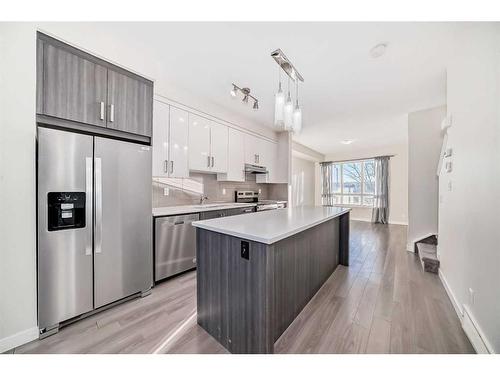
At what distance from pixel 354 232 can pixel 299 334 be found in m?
4.48

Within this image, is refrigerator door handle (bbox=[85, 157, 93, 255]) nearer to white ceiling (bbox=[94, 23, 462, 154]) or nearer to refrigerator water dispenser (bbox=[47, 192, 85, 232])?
refrigerator water dispenser (bbox=[47, 192, 85, 232])

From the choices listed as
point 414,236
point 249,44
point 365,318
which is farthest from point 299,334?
point 414,236

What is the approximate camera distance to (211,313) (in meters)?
1.55

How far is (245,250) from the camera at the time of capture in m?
1.30

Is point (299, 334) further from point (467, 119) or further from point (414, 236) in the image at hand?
point (414, 236)

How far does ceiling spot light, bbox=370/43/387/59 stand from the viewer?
6.32 feet

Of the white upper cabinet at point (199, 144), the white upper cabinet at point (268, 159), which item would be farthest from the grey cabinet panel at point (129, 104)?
the white upper cabinet at point (268, 159)

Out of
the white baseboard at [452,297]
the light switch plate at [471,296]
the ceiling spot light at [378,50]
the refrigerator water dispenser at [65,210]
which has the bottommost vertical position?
the white baseboard at [452,297]

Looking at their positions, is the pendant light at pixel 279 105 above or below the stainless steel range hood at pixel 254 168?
above

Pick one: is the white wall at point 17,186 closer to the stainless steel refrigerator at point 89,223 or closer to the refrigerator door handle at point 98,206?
the stainless steel refrigerator at point 89,223

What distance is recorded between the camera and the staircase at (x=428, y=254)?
8.92 ft

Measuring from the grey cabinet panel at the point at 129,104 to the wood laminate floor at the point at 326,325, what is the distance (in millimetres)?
1766
